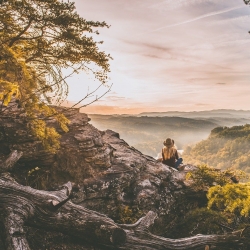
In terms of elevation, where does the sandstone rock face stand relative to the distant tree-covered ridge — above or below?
above

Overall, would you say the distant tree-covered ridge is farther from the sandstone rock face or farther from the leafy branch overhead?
the leafy branch overhead

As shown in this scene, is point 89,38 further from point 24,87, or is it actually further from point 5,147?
point 5,147

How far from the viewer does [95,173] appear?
8773 millimetres

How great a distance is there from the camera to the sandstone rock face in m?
7.97

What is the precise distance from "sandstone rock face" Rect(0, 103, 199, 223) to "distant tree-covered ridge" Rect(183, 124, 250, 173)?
105 meters

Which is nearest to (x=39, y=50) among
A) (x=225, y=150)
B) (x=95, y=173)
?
(x=95, y=173)

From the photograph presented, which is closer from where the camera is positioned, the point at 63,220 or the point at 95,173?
the point at 63,220

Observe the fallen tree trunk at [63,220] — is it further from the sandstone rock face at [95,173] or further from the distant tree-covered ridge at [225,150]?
the distant tree-covered ridge at [225,150]

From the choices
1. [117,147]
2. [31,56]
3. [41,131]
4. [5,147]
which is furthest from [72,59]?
[117,147]

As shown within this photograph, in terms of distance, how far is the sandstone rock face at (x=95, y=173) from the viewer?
26.2 ft

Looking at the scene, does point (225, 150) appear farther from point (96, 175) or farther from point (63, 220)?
point (63, 220)

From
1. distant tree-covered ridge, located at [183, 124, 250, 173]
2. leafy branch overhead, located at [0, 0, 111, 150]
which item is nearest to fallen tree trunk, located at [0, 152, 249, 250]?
leafy branch overhead, located at [0, 0, 111, 150]

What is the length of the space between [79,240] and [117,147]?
6159 millimetres

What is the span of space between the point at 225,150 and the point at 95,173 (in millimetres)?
131679
